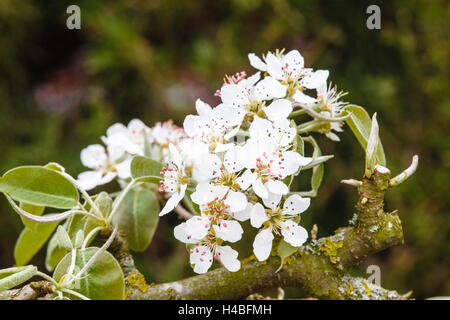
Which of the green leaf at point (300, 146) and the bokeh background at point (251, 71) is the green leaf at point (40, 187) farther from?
the bokeh background at point (251, 71)

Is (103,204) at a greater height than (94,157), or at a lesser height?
lesser

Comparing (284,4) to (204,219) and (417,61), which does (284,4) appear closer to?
(417,61)

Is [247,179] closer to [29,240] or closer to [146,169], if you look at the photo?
[146,169]

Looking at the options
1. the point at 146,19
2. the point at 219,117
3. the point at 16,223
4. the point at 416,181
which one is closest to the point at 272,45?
the point at 146,19

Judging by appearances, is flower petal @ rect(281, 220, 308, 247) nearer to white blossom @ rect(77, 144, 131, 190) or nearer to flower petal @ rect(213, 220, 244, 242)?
flower petal @ rect(213, 220, 244, 242)
